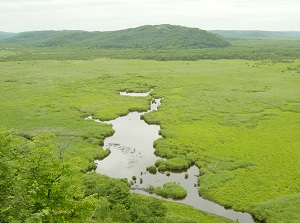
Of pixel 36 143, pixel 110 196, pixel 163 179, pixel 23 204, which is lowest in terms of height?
pixel 163 179

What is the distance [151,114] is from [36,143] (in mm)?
47142

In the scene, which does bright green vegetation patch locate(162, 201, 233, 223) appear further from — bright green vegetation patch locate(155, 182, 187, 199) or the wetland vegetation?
bright green vegetation patch locate(155, 182, 187, 199)

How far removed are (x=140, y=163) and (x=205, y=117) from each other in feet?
78.8

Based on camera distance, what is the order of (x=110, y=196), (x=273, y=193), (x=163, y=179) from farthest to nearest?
(x=163, y=179), (x=273, y=193), (x=110, y=196)

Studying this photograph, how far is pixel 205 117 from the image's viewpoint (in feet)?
211

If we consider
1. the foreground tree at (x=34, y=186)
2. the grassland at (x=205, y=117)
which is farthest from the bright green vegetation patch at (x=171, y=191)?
the foreground tree at (x=34, y=186)

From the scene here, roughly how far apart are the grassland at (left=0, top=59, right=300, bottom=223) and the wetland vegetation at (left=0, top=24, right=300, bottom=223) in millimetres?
191

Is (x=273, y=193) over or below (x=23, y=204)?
below

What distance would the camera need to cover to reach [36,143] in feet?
63.2

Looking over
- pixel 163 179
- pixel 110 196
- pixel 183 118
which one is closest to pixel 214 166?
pixel 163 179

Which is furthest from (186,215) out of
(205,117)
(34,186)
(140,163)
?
(205,117)

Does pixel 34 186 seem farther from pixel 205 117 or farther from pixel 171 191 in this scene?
pixel 205 117

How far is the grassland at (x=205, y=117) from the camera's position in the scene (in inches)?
1483

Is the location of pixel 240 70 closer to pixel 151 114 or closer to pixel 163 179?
pixel 151 114
